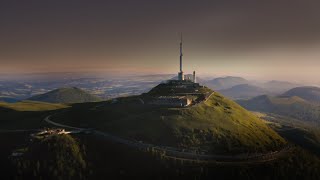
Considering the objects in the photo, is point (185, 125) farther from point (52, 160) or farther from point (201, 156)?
point (52, 160)

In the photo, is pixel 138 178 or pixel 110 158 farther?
pixel 110 158

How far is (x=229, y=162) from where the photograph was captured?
127812mm

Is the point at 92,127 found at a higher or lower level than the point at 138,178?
higher

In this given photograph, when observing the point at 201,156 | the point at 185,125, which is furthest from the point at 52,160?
the point at 185,125

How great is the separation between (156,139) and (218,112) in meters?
54.8

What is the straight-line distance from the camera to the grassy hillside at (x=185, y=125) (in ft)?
455

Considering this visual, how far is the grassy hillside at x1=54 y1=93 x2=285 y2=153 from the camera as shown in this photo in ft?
455

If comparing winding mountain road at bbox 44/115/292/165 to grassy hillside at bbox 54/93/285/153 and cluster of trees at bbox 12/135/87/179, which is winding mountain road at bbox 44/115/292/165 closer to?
grassy hillside at bbox 54/93/285/153

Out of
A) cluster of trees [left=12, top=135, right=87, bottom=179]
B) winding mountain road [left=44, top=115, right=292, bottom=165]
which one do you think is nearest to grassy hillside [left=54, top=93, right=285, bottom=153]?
winding mountain road [left=44, top=115, right=292, bottom=165]

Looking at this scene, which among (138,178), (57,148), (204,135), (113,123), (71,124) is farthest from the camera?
(71,124)

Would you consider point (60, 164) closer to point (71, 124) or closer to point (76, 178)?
point (76, 178)

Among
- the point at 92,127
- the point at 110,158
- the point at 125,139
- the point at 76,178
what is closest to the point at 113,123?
the point at 92,127

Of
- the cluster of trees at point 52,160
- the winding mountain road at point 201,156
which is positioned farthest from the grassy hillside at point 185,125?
the cluster of trees at point 52,160

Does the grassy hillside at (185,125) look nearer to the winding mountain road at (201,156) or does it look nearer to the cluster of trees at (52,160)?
the winding mountain road at (201,156)
